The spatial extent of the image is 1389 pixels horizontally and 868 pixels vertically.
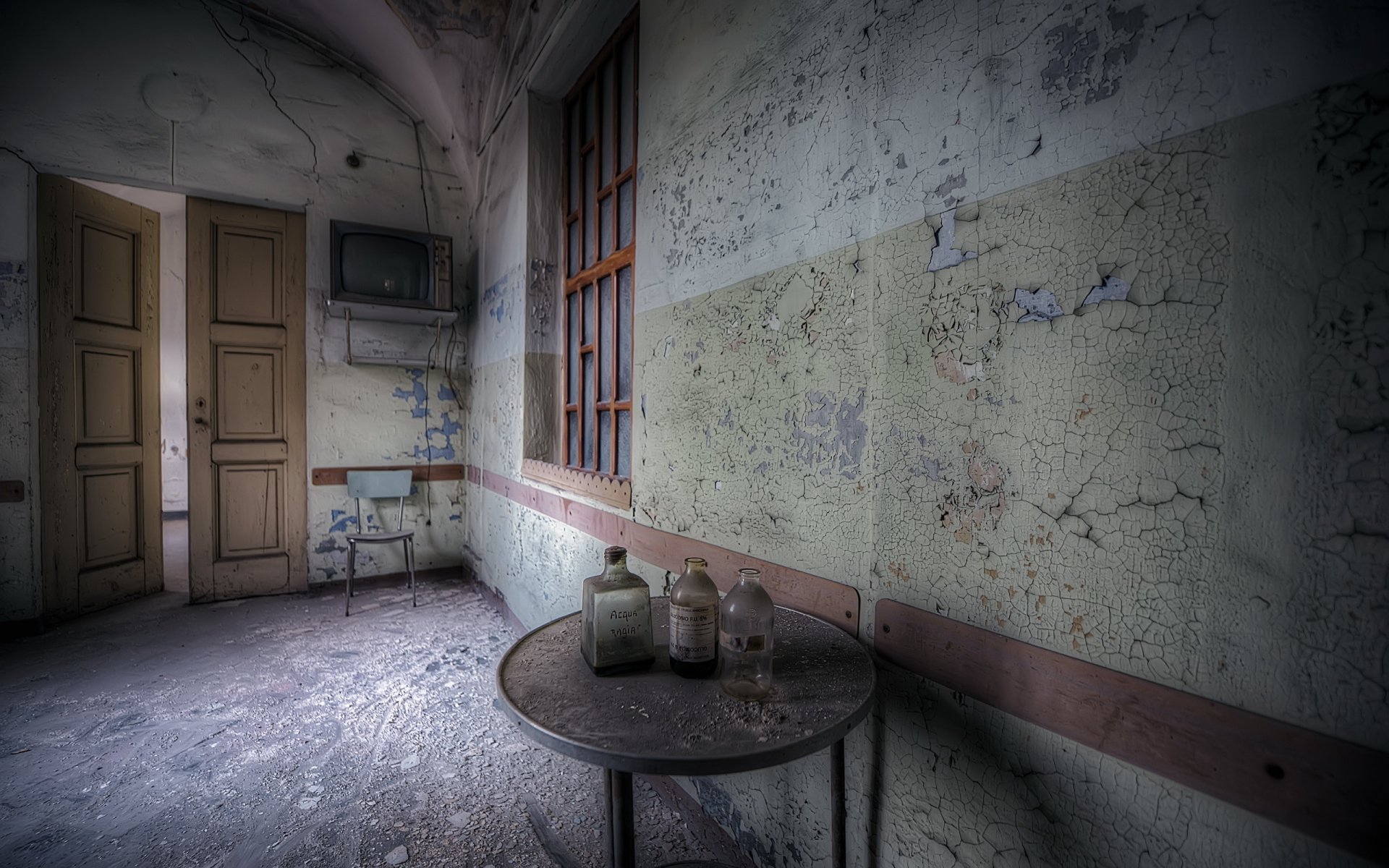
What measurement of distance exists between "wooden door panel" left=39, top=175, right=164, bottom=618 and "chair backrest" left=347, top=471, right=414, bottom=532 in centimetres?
130

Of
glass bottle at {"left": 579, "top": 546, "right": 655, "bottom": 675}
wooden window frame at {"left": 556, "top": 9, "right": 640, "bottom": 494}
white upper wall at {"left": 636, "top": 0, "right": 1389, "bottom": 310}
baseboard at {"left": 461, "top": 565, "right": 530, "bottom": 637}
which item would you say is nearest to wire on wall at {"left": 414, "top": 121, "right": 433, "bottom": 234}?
wooden window frame at {"left": 556, "top": 9, "right": 640, "bottom": 494}

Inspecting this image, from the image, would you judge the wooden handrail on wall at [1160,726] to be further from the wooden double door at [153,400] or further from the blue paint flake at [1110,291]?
the wooden double door at [153,400]

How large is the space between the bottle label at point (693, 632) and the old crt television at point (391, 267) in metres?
3.58

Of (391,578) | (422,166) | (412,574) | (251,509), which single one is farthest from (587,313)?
(251,509)

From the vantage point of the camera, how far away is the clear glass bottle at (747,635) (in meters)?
1.01

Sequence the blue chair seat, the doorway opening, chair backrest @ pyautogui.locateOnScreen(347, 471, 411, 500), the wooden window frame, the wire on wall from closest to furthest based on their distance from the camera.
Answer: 1. the wooden window frame
2. the blue chair seat
3. chair backrest @ pyautogui.locateOnScreen(347, 471, 411, 500)
4. the wire on wall
5. the doorway opening

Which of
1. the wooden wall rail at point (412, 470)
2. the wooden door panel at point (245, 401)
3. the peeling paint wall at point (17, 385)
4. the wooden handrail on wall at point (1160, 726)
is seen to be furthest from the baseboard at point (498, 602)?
the wooden handrail on wall at point (1160, 726)

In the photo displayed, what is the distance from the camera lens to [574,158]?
302 centimetres

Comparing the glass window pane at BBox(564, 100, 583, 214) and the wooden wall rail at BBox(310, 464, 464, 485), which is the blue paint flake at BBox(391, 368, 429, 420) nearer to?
the wooden wall rail at BBox(310, 464, 464, 485)

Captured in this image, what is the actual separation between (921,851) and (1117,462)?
32.2 inches

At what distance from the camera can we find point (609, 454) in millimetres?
2521

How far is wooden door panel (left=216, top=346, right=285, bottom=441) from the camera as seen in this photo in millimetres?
3680

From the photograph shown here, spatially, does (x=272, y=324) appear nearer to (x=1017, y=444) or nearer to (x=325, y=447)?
(x=325, y=447)

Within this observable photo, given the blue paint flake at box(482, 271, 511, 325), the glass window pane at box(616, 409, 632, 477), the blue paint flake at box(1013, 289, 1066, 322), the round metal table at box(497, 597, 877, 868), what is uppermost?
the blue paint flake at box(482, 271, 511, 325)
